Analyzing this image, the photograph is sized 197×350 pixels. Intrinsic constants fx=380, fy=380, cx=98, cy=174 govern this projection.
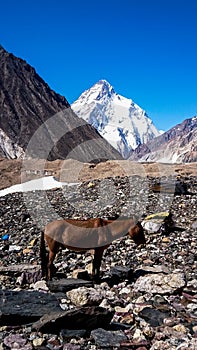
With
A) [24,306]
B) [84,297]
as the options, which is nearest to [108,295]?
[84,297]

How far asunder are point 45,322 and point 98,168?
34.2 meters

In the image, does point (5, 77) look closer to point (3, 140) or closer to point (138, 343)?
point (3, 140)

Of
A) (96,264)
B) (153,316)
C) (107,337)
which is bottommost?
(107,337)

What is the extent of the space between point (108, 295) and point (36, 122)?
153 meters

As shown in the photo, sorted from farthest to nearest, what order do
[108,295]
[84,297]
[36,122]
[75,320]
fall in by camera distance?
1. [36,122]
2. [108,295]
3. [84,297]
4. [75,320]

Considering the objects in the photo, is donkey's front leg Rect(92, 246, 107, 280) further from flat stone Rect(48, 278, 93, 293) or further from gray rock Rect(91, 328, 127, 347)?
gray rock Rect(91, 328, 127, 347)

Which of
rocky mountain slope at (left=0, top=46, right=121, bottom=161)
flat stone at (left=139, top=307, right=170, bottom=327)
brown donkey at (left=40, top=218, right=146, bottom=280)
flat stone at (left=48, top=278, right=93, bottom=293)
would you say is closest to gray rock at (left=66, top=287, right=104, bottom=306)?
flat stone at (left=48, top=278, right=93, bottom=293)

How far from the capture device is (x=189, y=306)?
736 centimetres

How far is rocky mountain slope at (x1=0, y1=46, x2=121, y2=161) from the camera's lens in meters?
134

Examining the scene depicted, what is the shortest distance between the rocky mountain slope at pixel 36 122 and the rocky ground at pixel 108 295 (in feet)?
365

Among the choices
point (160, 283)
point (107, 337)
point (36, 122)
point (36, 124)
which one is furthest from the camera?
point (36, 122)

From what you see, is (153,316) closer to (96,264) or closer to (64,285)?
(64,285)

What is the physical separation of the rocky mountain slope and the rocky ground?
365 ft

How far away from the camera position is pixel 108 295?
8.11 meters
